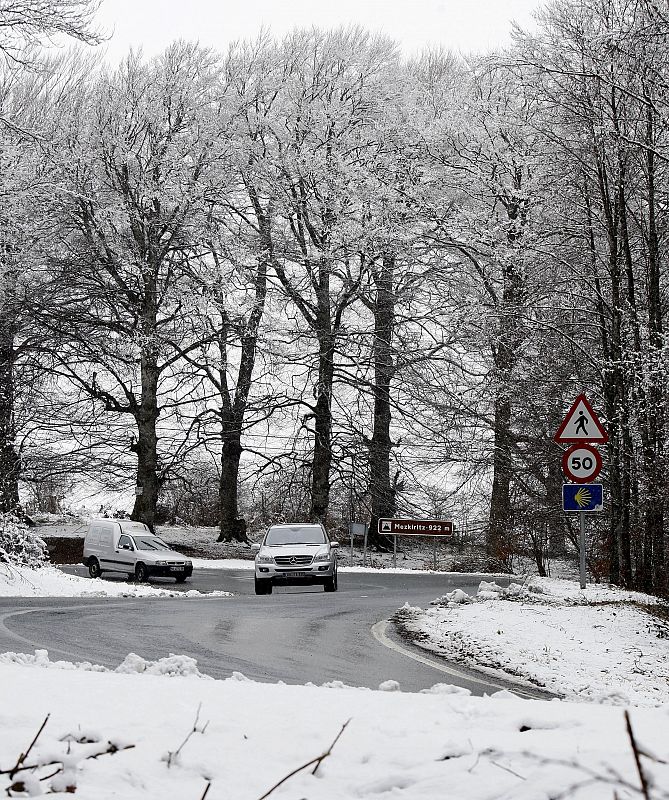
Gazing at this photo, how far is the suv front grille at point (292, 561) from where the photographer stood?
22000 mm

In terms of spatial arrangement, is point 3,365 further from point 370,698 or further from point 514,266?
point 370,698

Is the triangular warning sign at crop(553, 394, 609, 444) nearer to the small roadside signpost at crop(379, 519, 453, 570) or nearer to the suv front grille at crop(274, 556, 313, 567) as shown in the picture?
the suv front grille at crop(274, 556, 313, 567)

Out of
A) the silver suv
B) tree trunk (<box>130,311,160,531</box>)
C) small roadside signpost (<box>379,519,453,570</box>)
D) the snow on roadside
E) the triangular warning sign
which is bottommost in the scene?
the snow on roadside

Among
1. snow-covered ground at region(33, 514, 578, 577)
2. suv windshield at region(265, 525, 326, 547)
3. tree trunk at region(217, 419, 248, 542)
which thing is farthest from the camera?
A: tree trunk at region(217, 419, 248, 542)

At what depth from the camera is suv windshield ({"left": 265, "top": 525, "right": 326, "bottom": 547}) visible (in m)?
22.7

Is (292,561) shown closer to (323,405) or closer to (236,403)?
(323,405)

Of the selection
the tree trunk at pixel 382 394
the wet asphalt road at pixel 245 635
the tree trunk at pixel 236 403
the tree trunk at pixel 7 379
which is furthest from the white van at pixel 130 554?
the wet asphalt road at pixel 245 635

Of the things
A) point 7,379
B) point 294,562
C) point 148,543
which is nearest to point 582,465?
point 294,562

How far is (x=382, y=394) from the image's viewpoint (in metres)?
34.5

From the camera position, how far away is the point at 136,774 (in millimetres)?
3764

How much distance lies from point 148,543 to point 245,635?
17668 mm

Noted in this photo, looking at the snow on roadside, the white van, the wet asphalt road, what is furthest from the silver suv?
the white van

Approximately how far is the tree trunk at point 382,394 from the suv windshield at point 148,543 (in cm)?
808

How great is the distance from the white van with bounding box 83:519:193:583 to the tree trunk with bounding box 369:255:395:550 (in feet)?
27.2
